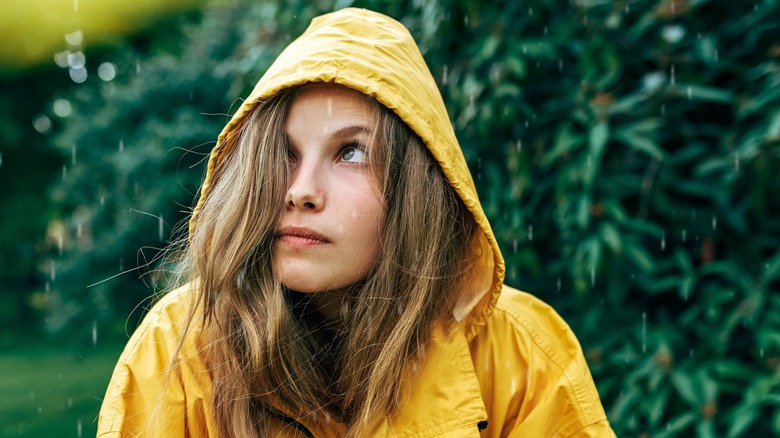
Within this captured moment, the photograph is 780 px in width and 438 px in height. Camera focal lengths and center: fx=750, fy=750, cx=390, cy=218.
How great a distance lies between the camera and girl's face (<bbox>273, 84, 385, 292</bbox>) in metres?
1.48

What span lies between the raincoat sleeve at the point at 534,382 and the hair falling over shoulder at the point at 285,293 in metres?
0.20

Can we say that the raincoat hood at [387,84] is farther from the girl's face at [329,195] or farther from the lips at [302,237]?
the lips at [302,237]

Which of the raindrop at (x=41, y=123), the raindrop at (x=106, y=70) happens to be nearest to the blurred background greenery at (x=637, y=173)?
the raindrop at (x=106, y=70)

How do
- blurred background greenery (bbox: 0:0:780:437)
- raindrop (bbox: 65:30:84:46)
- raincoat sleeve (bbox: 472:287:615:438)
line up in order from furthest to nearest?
raindrop (bbox: 65:30:84:46) → blurred background greenery (bbox: 0:0:780:437) → raincoat sleeve (bbox: 472:287:615:438)

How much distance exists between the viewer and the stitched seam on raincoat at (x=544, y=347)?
1.67 metres

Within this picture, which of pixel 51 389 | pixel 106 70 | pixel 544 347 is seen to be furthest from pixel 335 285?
pixel 106 70

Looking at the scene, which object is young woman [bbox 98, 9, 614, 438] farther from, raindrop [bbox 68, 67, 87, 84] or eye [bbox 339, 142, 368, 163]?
raindrop [bbox 68, 67, 87, 84]

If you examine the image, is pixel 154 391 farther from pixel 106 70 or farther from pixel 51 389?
pixel 106 70

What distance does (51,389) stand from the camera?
6543 millimetres

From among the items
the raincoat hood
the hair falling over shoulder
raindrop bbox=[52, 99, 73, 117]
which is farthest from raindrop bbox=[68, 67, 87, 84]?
the hair falling over shoulder

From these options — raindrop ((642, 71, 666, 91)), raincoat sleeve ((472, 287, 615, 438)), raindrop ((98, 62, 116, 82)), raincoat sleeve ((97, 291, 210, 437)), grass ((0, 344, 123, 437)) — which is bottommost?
grass ((0, 344, 123, 437))

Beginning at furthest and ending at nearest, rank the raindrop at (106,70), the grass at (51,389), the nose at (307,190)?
1. the raindrop at (106,70)
2. the grass at (51,389)
3. the nose at (307,190)

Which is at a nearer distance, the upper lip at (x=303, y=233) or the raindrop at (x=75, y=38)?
the upper lip at (x=303, y=233)

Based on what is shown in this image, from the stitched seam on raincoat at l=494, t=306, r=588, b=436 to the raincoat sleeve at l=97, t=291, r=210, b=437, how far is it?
71cm
